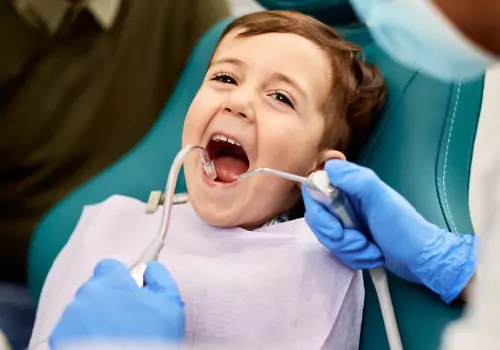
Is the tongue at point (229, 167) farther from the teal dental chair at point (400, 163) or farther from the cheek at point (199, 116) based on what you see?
the teal dental chair at point (400, 163)

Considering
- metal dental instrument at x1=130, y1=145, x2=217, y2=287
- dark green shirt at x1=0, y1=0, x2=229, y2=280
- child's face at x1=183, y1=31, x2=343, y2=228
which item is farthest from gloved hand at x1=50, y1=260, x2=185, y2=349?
dark green shirt at x1=0, y1=0, x2=229, y2=280

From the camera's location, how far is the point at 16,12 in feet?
5.47

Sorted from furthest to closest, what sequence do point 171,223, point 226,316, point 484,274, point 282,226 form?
point 171,223, point 282,226, point 226,316, point 484,274

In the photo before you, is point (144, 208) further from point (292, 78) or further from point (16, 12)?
point (16, 12)

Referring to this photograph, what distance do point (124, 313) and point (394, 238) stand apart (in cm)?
41

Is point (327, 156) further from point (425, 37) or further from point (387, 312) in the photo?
point (425, 37)

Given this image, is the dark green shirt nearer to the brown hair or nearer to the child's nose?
the brown hair

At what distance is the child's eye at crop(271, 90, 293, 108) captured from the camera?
115cm

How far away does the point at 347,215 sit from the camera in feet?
3.32

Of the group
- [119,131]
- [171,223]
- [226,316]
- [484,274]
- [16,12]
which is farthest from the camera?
[119,131]

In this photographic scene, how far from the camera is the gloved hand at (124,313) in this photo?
854mm

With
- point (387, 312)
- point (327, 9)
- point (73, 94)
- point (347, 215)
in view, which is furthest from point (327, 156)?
point (73, 94)

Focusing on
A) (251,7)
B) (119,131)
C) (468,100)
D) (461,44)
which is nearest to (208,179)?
(468,100)

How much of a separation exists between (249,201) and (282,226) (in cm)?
8
